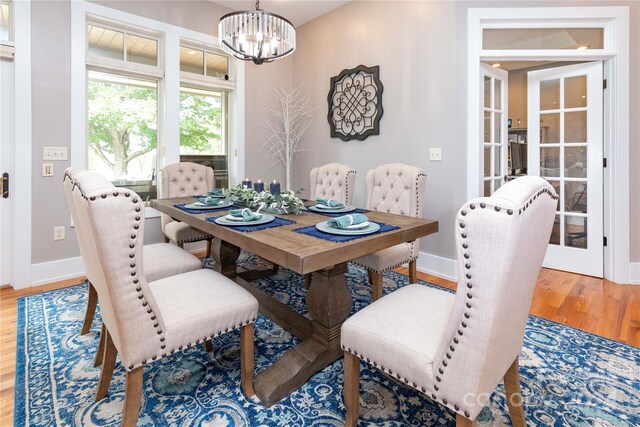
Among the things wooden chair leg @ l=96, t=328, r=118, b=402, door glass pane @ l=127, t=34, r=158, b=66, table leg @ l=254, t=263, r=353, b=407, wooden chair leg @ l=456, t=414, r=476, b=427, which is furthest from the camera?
door glass pane @ l=127, t=34, r=158, b=66

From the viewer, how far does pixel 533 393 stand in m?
1.54

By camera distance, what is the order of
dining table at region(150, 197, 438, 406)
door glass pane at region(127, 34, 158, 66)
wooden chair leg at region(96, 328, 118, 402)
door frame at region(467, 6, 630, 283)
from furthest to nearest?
door glass pane at region(127, 34, 158, 66)
door frame at region(467, 6, 630, 283)
wooden chair leg at region(96, 328, 118, 402)
dining table at region(150, 197, 438, 406)

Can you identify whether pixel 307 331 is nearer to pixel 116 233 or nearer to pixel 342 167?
pixel 116 233

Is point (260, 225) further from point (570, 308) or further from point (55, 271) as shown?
point (55, 271)

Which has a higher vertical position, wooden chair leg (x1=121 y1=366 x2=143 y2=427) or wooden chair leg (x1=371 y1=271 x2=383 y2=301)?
wooden chair leg (x1=371 y1=271 x2=383 y2=301)

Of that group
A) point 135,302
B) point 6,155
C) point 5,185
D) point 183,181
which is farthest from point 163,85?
point 135,302

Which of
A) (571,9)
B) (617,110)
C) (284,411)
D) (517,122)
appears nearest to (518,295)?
(284,411)

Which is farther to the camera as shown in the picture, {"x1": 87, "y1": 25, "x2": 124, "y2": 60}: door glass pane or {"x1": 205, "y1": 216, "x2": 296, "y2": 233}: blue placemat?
{"x1": 87, "y1": 25, "x2": 124, "y2": 60}: door glass pane

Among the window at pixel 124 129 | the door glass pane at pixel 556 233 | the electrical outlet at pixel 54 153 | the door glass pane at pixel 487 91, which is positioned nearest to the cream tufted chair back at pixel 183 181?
the window at pixel 124 129

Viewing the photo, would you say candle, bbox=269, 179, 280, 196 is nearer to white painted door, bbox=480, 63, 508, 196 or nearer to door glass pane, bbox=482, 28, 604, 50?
white painted door, bbox=480, 63, 508, 196

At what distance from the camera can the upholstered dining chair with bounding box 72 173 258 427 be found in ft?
3.40

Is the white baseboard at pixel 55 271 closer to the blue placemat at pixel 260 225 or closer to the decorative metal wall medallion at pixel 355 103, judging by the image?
the blue placemat at pixel 260 225

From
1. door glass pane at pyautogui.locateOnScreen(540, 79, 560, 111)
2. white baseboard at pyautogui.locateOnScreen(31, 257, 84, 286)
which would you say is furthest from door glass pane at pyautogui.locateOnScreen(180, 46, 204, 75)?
door glass pane at pyautogui.locateOnScreen(540, 79, 560, 111)

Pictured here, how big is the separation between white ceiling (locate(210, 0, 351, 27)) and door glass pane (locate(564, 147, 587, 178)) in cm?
288
